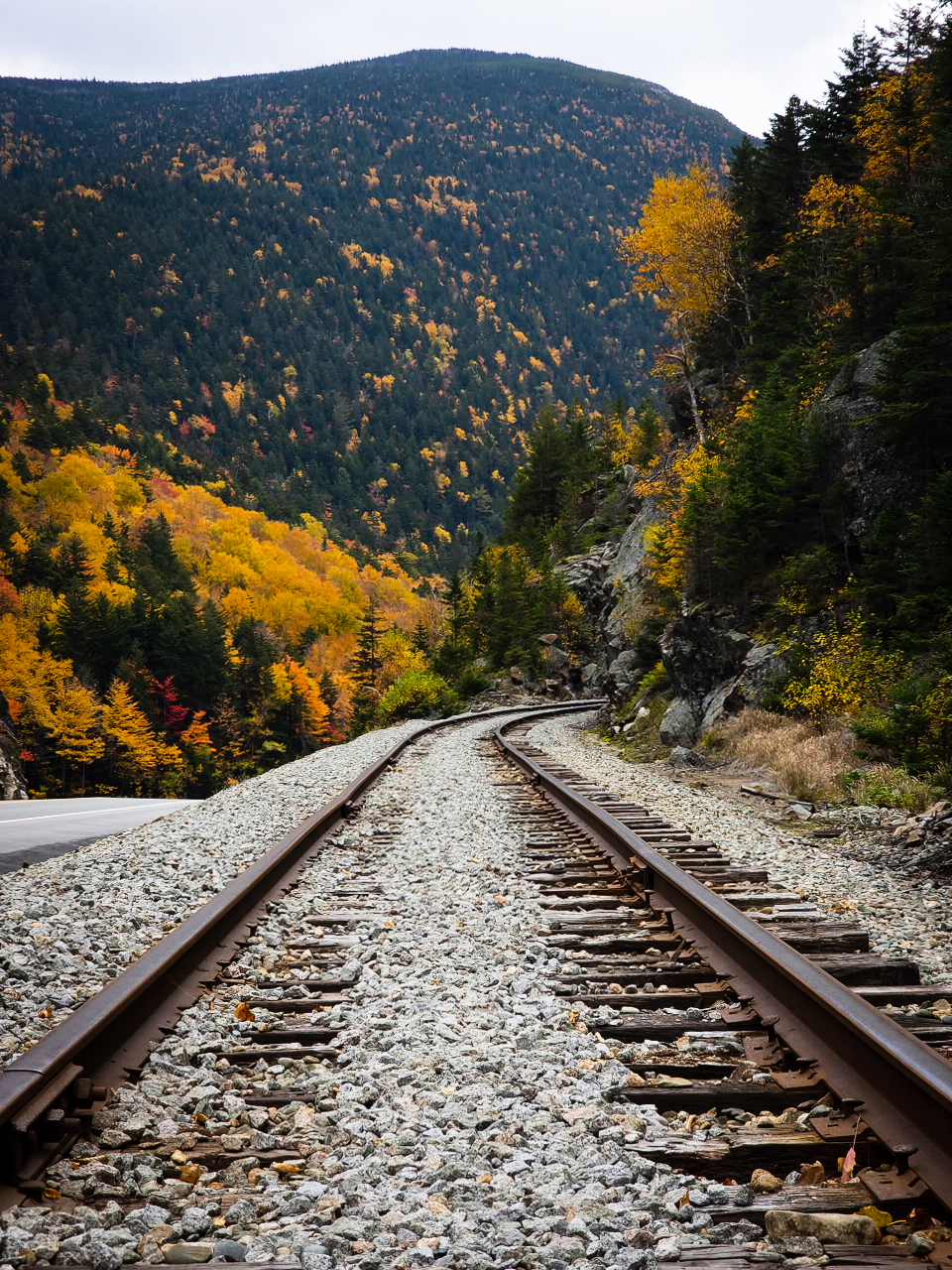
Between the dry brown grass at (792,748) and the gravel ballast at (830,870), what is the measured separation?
0.79m

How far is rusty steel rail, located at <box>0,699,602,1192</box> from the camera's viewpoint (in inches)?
91.2

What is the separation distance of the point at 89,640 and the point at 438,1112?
7797 centimetres

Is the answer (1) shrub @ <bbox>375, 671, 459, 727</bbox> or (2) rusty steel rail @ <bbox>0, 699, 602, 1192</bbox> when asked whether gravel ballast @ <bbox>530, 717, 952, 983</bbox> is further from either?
(1) shrub @ <bbox>375, 671, 459, 727</bbox>

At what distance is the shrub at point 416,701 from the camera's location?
34.4m

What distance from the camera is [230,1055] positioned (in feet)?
10.4

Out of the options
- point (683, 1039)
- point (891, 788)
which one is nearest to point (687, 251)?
point (891, 788)

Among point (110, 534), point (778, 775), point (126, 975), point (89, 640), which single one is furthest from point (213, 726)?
point (126, 975)

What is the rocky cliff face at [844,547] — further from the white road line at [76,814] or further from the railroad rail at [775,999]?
the white road line at [76,814]

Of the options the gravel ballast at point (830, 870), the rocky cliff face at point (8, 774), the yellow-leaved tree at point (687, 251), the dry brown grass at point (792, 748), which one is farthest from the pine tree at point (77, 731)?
the gravel ballast at point (830, 870)

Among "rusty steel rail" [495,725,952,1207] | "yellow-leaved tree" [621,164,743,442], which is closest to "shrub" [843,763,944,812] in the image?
"rusty steel rail" [495,725,952,1207]

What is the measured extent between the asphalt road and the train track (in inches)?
136

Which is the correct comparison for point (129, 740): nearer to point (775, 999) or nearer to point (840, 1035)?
point (775, 999)

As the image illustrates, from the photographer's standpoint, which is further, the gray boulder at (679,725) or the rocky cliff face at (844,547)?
the gray boulder at (679,725)

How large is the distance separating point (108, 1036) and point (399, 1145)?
121cm
